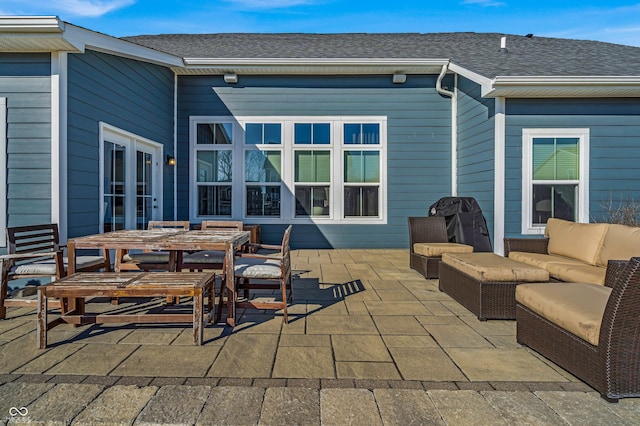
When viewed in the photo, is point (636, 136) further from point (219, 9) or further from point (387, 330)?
point (219, 9)

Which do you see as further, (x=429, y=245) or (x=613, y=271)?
(x=429, y=245)

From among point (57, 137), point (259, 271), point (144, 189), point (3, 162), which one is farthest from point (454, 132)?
point (3, 162)

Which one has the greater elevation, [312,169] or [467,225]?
[312,169]

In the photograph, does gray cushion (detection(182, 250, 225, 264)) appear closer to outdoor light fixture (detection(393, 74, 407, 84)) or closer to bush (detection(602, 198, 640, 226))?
outdoor light fixture (detection(393, 74, 407, 84))

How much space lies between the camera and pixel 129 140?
537cm

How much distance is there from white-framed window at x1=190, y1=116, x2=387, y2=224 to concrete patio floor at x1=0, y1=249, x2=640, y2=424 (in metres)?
3.92

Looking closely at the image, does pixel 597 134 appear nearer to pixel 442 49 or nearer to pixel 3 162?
pixel 442 49

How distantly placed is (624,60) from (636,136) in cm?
163

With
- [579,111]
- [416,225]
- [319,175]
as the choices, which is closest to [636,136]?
[579,111]

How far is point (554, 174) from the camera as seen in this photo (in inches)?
213

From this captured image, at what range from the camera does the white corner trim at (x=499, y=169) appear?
5.33 meters

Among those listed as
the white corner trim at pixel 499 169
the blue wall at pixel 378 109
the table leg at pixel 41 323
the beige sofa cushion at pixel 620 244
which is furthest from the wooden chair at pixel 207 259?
the white corner trim at pixel 499 169

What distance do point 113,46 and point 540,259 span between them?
18.7ft

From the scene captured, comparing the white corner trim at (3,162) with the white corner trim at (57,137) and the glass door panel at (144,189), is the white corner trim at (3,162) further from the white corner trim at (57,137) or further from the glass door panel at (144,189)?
the glass door panel at (144,189)
